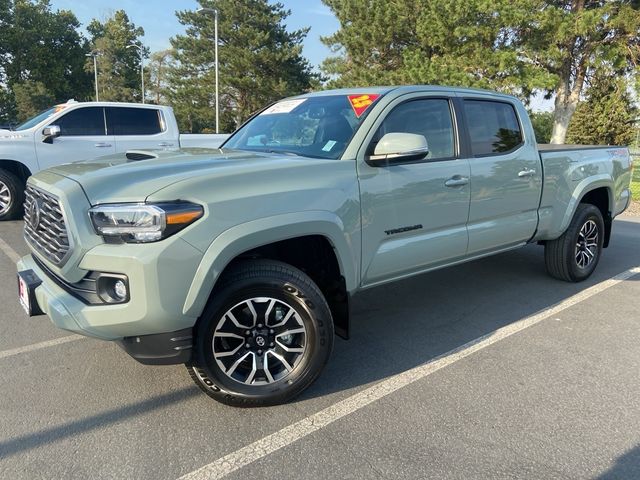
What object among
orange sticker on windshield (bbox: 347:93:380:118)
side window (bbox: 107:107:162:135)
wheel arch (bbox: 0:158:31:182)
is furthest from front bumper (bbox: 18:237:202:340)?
side window (bbox: 107:107:162:135)

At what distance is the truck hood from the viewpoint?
2.49 metres

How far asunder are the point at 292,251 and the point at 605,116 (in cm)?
2775

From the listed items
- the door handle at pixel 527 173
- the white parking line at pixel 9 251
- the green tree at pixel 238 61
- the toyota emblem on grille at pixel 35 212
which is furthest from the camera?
the green tree at pixel 238 61

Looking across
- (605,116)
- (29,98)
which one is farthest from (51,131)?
(29,98)

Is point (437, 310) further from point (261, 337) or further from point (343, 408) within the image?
point (261, 337)

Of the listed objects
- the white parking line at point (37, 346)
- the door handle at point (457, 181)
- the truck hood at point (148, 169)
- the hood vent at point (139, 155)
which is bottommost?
the white parking line at point (37, 346)

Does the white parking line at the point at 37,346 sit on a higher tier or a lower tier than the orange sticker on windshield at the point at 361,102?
lower

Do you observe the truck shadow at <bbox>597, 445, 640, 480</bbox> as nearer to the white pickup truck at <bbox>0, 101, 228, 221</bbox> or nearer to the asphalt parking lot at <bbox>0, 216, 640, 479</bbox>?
the asphalt parking lot at <bbox>0, 216, 640, 479</bbox>

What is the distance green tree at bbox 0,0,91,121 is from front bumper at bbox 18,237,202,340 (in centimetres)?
5318

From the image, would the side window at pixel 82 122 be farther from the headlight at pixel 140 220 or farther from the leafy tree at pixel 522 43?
the leafy tree at pixel 522 43

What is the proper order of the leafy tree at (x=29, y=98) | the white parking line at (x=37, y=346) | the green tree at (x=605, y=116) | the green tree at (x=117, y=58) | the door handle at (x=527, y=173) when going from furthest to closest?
the green tree at (x=117, y=58) → the leafy tree at (x=29, y=98) → the green tree at (x=605, y=116) → the door handle at (x=527, y=173) → the white parking line at (x=37, y=346)

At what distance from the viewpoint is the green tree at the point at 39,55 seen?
49.8 meters

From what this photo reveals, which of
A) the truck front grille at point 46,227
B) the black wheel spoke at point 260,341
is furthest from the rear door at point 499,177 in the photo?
the truck front grille at point 46,227

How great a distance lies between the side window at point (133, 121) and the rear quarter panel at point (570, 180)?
23.4ft
